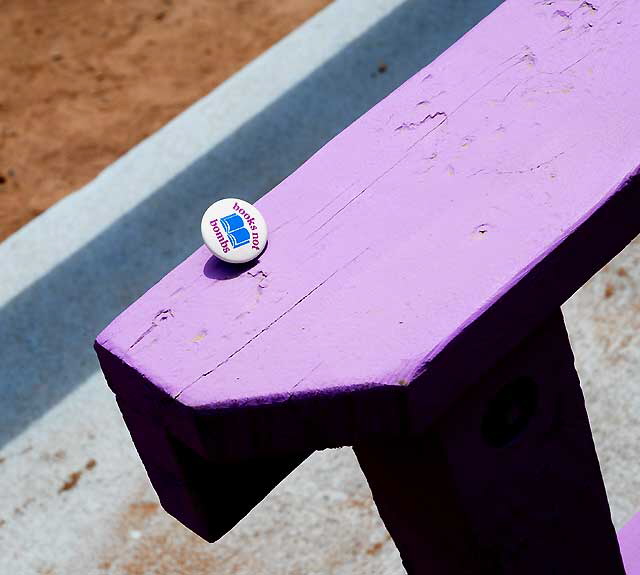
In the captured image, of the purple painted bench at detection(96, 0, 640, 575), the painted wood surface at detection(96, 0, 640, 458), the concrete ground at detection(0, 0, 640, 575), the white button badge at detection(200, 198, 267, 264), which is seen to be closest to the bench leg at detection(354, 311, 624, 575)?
the purple painted bench at detection(96, 0, 640, 575)

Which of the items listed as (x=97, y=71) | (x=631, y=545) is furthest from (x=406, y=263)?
(x=97, y=71)

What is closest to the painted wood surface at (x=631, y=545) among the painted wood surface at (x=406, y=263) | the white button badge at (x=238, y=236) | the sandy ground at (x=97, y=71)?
the painted wood surface at (x=406, y=263)

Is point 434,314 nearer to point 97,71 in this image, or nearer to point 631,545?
point 631,545

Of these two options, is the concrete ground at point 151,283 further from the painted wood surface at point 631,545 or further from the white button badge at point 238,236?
the white button badge at point 238,236

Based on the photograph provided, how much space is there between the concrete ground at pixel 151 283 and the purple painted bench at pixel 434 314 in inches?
46.6

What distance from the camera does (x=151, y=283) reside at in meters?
3.45

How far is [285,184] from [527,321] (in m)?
0.40

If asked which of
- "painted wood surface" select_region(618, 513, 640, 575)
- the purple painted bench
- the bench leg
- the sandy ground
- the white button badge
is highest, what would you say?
the white button badge

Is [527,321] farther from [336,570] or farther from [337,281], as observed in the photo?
[336,570]

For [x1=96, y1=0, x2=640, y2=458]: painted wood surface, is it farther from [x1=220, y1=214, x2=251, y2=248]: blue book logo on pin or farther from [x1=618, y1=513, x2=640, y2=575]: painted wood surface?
[x1=618, y1=513, x2=640, y2=575]: painted wood surface

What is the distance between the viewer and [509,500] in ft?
4.95

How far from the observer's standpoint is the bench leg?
1.38m

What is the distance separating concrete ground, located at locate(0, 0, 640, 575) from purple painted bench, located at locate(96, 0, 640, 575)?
118cm

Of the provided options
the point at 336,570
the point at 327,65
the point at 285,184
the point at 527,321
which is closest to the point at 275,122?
the point at 327,65
